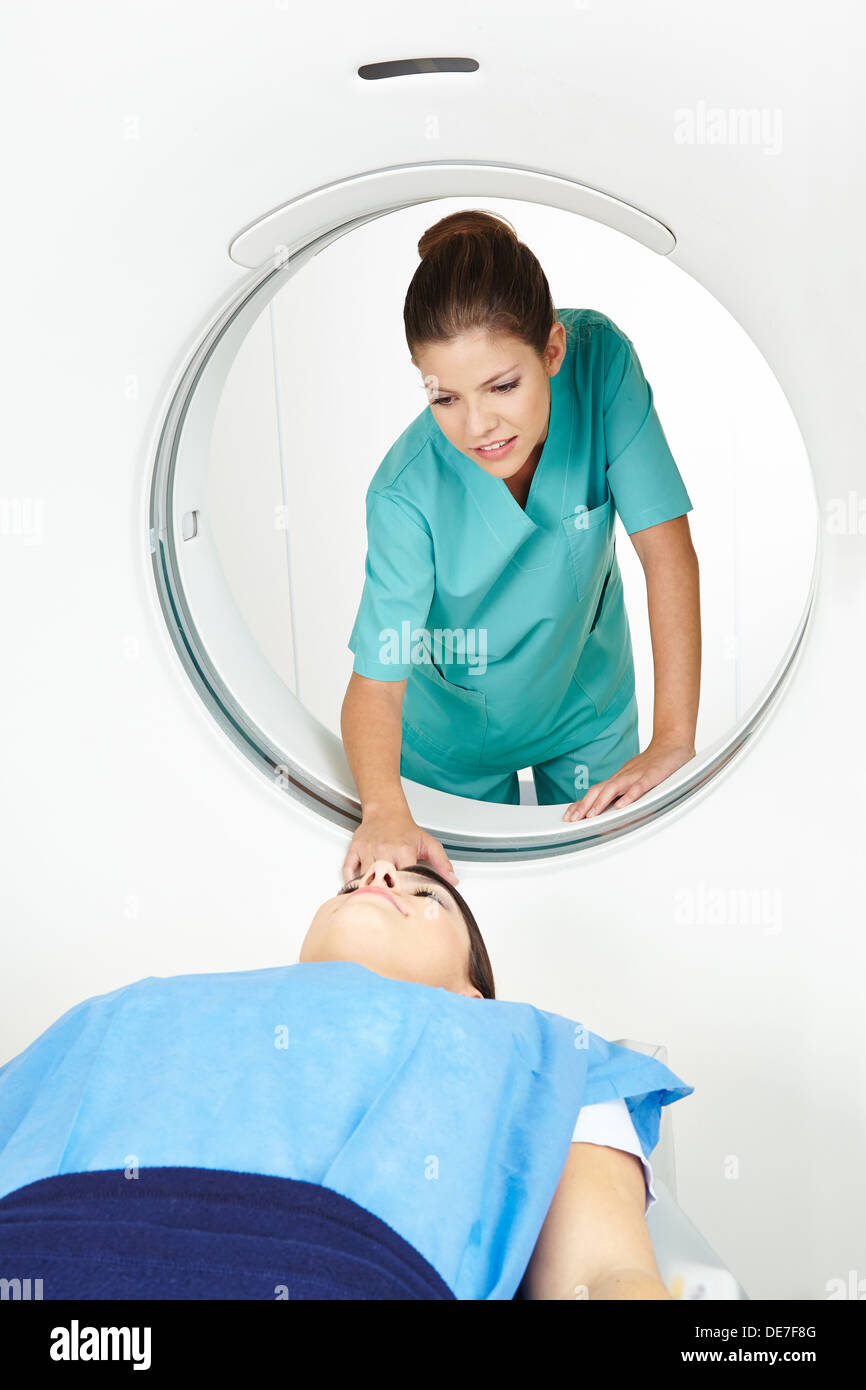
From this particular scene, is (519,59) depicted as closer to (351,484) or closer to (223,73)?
(223,73)

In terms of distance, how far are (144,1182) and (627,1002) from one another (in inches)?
24.9

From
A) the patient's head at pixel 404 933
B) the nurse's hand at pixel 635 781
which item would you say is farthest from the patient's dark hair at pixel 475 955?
the nurse's hand at pixel 635 781

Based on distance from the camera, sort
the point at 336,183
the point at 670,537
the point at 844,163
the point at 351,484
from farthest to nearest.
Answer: the point at 351,484, the point at 670,537, the point at 336,183, the point at 844,163

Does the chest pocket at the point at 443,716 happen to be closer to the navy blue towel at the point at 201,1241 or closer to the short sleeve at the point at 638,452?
the short sleeve at the point at 638,452

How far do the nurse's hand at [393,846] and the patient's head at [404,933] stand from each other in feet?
0.21

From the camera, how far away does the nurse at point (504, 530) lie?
1.36 meters

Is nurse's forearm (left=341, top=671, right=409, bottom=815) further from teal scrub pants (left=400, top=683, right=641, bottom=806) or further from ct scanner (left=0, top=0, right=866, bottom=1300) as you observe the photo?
teal scrub pants (left=400, top=683, right=641, bottom=806)

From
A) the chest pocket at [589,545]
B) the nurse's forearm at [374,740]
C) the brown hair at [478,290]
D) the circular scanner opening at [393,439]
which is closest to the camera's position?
the brown hair at [478,290]

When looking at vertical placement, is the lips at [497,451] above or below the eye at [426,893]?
above

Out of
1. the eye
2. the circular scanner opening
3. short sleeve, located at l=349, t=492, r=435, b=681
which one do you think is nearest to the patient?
the eye

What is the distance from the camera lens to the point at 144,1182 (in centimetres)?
93

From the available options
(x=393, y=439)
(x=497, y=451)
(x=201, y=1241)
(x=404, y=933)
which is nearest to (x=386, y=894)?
(x=404, y=933)
